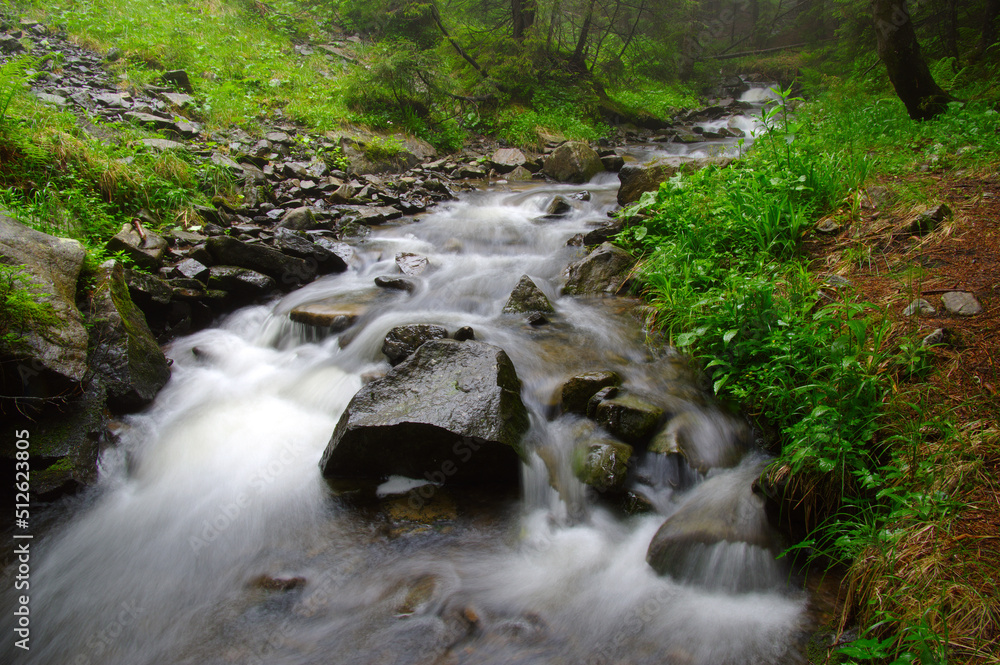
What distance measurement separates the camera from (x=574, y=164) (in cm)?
1134

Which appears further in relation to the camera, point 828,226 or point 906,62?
→ point 906,62

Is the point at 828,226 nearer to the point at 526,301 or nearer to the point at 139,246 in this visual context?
A: the point at 526,301

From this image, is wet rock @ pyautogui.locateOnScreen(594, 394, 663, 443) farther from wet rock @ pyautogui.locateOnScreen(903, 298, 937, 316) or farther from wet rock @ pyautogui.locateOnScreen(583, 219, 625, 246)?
wet rock @ pyautogui.locateOnScreen(583, 219, 625, 246)

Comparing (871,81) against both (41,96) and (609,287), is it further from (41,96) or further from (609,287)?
(41,96)

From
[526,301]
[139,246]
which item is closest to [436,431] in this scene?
[526,301]

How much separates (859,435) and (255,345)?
18.2 ft

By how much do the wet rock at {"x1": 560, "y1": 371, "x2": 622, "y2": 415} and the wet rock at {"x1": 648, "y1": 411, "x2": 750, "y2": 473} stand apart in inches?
23.5

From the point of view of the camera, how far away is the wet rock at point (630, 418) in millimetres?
3590

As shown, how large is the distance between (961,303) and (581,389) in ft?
8.47

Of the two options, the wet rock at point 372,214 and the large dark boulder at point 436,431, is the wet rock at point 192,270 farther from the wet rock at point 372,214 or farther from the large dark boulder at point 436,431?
the large dark boulder at point 436,431

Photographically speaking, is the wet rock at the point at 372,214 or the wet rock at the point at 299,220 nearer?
the wet rock at the point at 299,220

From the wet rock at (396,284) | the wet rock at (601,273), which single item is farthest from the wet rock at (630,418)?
the wet rock at (396,284)

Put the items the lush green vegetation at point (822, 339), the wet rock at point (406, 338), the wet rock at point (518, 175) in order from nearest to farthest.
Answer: the lush green vegetation at point (822, 339)
the wet rock at point (406, 338)
the wet rock at point (518, 175)

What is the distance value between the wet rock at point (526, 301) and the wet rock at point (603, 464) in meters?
2.37
